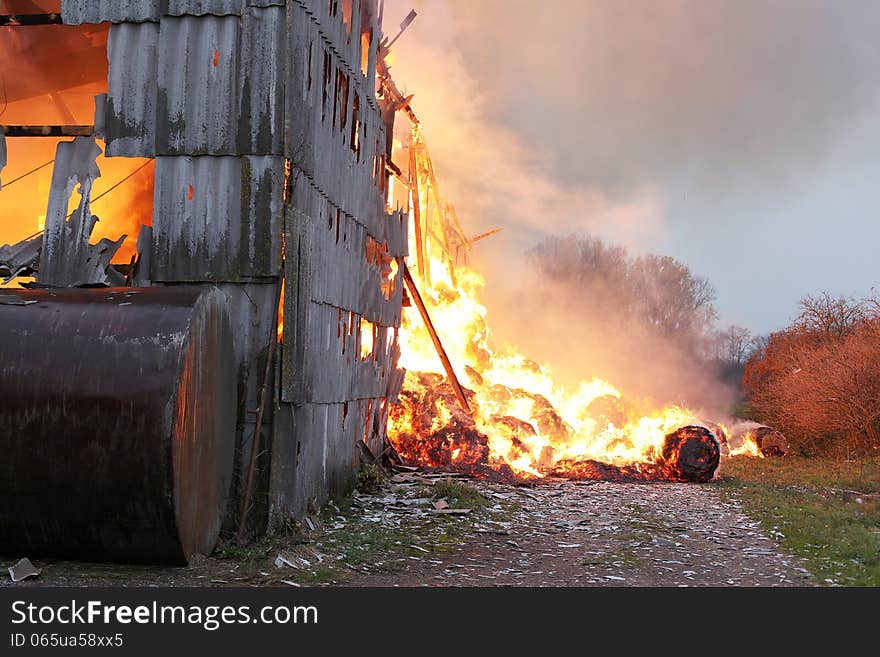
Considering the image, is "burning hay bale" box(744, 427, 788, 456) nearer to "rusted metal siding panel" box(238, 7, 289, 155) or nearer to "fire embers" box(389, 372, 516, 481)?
"fire embers" box(389, 372, 516, 481)

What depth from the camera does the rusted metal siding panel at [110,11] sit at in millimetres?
10445

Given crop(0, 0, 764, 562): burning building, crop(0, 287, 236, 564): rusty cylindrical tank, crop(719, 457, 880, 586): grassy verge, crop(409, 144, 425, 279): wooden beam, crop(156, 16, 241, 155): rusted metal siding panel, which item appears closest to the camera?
crop(0, 287, 236, 564): rusty cylindrical tank

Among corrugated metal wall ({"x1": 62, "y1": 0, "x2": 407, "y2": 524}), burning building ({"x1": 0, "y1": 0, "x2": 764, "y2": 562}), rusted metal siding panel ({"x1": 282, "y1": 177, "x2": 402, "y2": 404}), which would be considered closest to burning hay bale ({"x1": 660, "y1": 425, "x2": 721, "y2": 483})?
rusted metal siding panel ({"x1": 282, "y1": 177, "x2": 402, "y2": 404})

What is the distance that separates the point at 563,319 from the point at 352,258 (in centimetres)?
3576

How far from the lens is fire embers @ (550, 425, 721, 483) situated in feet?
59.8

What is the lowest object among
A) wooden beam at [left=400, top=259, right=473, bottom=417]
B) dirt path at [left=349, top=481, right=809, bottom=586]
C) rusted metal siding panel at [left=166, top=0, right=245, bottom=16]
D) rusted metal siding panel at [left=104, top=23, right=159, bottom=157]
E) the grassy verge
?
dirt path at [left=349, top=481, right=809, bottom=586]

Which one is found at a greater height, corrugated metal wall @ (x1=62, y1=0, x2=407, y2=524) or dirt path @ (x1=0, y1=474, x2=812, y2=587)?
corrugated metal wall @ (x1=62, y1=0, x2=407, y2=524)

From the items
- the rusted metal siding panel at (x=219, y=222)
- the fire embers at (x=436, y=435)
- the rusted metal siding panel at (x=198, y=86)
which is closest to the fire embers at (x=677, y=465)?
the fire embers at (x=436, y=435)

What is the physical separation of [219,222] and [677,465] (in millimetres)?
12395

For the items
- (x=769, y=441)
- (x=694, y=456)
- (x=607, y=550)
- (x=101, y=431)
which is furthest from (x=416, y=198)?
(x=769, y=441)

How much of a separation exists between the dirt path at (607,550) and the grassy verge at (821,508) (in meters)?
0.36

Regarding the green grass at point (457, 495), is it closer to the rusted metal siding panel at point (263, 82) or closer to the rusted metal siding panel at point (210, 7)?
the rusted metal siding panel at point (263, 82)

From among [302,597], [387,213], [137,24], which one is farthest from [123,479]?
[387,213]

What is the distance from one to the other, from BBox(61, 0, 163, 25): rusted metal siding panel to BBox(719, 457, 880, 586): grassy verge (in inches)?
423
